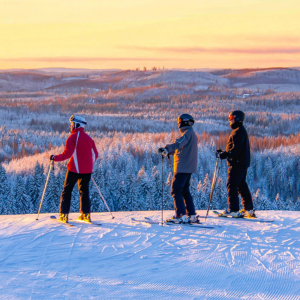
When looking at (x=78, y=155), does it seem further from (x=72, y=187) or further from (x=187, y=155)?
(x=187, y=155)

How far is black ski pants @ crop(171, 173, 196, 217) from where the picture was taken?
6.74 meters

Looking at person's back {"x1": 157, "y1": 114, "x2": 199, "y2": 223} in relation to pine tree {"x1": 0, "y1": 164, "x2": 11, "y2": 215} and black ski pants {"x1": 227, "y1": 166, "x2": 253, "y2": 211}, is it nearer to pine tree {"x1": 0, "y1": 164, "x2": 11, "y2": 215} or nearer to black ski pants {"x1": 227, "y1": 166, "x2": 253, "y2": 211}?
black ski pants {"x1": 227, "y1": 166, "x2": 253, "y2": 211}

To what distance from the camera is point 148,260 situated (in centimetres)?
523

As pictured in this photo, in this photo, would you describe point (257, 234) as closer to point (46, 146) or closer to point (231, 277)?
point (231, 277)

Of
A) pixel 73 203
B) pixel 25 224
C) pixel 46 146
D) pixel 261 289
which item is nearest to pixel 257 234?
pixel 261 289

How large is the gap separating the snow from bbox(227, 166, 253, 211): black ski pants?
12.8 inches

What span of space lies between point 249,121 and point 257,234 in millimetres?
170813

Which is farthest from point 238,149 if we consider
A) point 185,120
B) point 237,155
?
point 185,120

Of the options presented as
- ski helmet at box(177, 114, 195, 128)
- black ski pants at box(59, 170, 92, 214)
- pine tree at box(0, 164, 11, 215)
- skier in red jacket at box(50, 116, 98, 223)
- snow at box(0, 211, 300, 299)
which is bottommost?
pine tree at box(0, 164, 11, 215)

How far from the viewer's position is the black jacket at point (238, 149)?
706 centimetres

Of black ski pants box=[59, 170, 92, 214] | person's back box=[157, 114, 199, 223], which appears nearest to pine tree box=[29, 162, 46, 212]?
black ski pants box=[59, 170, 92, 214]

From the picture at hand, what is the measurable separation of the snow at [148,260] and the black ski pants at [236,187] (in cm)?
32

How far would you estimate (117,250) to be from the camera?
5.64m

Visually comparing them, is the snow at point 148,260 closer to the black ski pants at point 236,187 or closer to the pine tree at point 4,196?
the black ski pants at point 236,187
